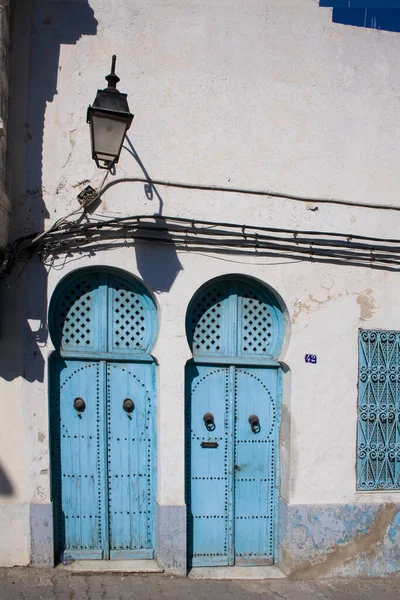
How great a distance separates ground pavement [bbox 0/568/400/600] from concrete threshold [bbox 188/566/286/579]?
77 mm

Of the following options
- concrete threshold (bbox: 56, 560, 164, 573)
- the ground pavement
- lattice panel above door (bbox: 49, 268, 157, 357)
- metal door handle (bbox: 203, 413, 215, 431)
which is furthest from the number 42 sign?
concrete threshold (bbox: 56, 560, 164, 573)

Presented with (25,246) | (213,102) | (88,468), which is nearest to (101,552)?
(88,468)

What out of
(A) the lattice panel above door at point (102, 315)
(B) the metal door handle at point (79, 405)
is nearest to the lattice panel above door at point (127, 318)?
(A) the lattice panel above door at point (102, 315)

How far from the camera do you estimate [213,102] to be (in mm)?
6336

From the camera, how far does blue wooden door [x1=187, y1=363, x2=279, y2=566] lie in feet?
20.7

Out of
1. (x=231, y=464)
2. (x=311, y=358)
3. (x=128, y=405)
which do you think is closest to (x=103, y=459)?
(x=128, y=405)

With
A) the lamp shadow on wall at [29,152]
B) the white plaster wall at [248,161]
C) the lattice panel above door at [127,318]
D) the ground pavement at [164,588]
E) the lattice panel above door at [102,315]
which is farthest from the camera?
the lattice panel above door at [127,318]

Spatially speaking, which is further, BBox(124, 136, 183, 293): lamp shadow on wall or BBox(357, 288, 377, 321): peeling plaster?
BBox(357, 288, 377, 321): peeling plaster

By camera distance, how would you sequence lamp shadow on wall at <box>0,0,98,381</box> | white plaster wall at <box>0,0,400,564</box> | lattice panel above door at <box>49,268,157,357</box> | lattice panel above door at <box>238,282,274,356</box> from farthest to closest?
lattice panel above door at <box>238,282,274,356</box>, lattice panel above door at <box>49,268,157,357</box>, white plaster wall at <box>0,0,400,564</box>, lamp shadow on wall at <box>0,0,98,381</box>

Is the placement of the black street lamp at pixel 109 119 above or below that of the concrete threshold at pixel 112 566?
above

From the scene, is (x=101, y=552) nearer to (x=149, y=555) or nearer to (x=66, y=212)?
(x=149, y=555)

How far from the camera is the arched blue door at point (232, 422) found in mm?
6316

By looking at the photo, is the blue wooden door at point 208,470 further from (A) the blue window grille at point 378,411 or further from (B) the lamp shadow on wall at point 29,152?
(B) the lamp shadow on wall at point 29,152

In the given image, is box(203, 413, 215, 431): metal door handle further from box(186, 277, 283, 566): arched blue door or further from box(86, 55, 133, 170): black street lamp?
box(86, 55, 133, 170): black street lamp
